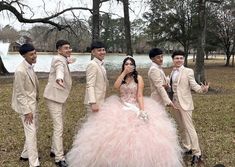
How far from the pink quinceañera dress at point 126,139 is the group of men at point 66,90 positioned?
0.30m

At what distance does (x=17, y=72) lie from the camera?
17.4ft

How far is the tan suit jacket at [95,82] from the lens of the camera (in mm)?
5324

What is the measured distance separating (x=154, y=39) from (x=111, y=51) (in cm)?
3458

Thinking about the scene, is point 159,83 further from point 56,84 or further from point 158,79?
point 56,84

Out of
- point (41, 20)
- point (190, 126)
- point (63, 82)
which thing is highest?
point (41, 20)

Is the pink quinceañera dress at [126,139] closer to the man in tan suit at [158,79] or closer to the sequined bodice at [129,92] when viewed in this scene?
the sequined bodice at [129,92]

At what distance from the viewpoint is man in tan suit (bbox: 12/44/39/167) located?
17.4 feet

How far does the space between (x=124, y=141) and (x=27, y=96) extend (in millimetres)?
1584

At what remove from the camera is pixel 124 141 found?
15.9 feet

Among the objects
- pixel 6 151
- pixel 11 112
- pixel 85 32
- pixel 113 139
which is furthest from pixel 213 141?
pixel 85 32

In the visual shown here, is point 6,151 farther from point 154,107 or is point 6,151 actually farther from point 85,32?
point 85,32

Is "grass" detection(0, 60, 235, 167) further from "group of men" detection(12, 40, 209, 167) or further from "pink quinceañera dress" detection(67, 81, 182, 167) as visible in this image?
"pink quinceañera dress" detection(67, 81, 182, 167)

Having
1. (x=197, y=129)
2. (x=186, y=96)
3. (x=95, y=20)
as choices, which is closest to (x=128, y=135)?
(x=186, y=96)

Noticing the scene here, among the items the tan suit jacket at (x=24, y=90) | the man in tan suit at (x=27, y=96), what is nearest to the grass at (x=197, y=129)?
the man in tan suit at (x=27, y=96)
